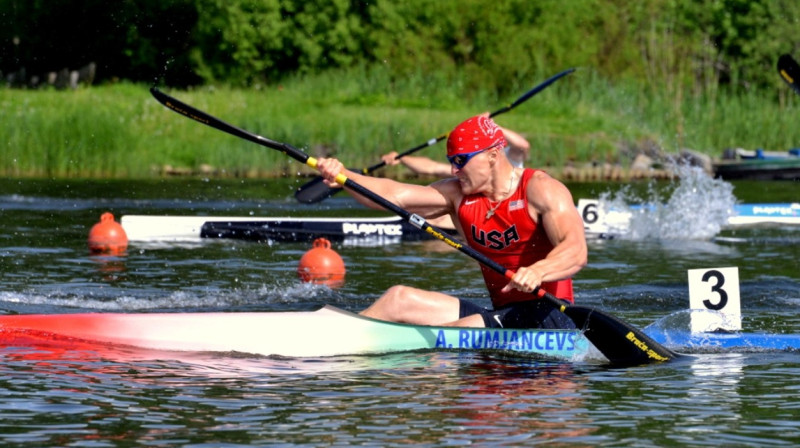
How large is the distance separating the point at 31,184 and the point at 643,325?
15347mm

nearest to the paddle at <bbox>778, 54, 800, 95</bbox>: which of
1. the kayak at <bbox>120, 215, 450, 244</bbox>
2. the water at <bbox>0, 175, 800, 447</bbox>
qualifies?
the water at <bbox>0, 175, 800, 447</bbox>

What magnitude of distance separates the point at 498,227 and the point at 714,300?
186 centimetres

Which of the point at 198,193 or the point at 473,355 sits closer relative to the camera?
the point at 473,355

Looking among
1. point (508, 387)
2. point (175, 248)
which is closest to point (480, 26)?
point (175, 248)

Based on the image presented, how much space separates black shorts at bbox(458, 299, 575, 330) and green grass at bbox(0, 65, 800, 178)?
1746 cm

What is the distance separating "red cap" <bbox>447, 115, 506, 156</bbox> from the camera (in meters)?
7.64

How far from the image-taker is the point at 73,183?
909 inches

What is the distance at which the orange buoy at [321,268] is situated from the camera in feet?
41.3

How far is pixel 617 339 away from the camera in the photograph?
314 inches

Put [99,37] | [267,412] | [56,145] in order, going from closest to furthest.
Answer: [267,412] < [56,145] < [99,37]

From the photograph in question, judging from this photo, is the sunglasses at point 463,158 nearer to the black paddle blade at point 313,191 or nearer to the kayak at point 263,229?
the black paddle blade at point 313,191

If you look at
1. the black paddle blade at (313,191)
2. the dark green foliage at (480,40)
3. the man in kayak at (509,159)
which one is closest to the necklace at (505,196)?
the man in kayak at (509,159)

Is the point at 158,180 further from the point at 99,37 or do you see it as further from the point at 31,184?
the point at 99,37

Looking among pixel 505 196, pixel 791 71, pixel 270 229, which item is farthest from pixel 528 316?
pixel 270 229
